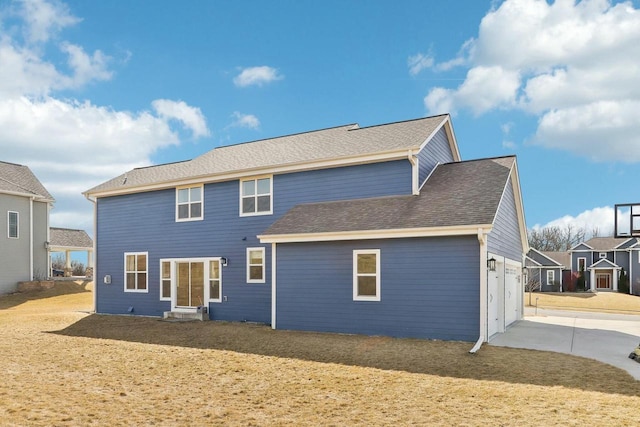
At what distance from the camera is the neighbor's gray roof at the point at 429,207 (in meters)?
12.5

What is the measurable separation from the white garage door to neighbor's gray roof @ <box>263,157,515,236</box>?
10.6ft

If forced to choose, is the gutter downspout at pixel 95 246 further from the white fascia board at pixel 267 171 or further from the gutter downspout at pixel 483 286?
the gutter downspout at pixel 483 286

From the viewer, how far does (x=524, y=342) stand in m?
12.4

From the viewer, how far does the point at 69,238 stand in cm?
3612

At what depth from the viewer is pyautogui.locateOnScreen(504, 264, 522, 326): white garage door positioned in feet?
50.9

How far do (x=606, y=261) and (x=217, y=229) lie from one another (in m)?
43.2

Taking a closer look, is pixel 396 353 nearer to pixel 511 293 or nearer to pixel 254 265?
pixel 254 265

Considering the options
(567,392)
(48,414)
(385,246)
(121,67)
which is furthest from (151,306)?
(567,392)

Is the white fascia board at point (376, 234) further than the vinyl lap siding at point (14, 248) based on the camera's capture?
No

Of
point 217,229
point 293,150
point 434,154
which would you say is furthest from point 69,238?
point 434,154

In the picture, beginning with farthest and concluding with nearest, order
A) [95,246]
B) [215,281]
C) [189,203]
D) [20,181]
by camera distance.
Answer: [20,181]
[95,246]
[189,203]
[215,281]

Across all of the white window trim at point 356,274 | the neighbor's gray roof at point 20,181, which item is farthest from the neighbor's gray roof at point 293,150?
the neighbor's gray roof at point 20,181

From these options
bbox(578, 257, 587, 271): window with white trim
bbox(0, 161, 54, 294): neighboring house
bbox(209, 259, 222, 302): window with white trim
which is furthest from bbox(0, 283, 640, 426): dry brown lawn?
bbox(578, 257, 587, 271): window with white trim

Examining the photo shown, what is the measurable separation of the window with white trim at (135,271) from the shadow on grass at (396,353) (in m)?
3.79
